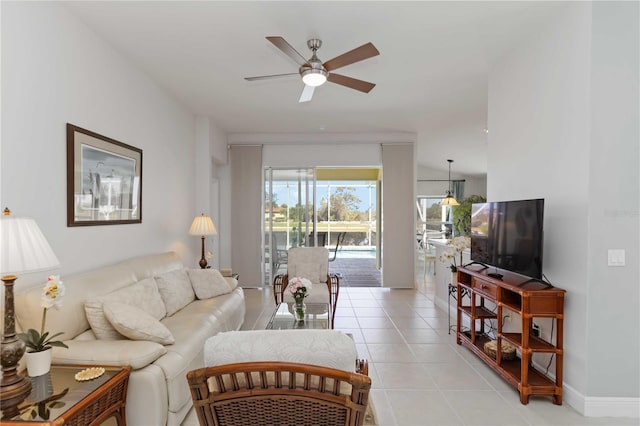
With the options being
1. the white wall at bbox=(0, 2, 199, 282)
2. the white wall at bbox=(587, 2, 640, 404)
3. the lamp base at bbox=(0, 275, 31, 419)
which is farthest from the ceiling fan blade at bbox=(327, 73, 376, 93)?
the lamp base at bbox=(0, 275, 31, 419)

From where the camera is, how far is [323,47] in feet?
9.99

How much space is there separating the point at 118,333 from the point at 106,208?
124 centimetres

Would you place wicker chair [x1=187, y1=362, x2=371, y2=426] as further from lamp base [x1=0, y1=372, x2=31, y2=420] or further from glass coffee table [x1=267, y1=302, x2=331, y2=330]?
glass coffee table [x1=267, y1=302, x2=331, y2=330]

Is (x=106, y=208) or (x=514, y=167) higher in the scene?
(x=514, y=167)

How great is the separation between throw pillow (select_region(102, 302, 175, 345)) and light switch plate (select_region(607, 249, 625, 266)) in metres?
2.98

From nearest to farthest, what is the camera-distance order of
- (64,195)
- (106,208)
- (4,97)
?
(4,97), (64,195), (106,208)

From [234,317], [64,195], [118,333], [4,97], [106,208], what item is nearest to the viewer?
[4,97]

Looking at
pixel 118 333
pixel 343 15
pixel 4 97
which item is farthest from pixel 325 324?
pixel 4 97

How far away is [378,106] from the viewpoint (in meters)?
4.75

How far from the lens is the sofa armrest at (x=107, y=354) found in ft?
6.31

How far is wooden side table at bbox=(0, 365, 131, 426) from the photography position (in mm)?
1448

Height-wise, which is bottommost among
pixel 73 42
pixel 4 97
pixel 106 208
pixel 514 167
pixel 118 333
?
pixel 118 333

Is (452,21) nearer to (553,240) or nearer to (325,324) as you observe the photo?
(553,240)

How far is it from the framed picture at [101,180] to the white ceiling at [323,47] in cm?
91
